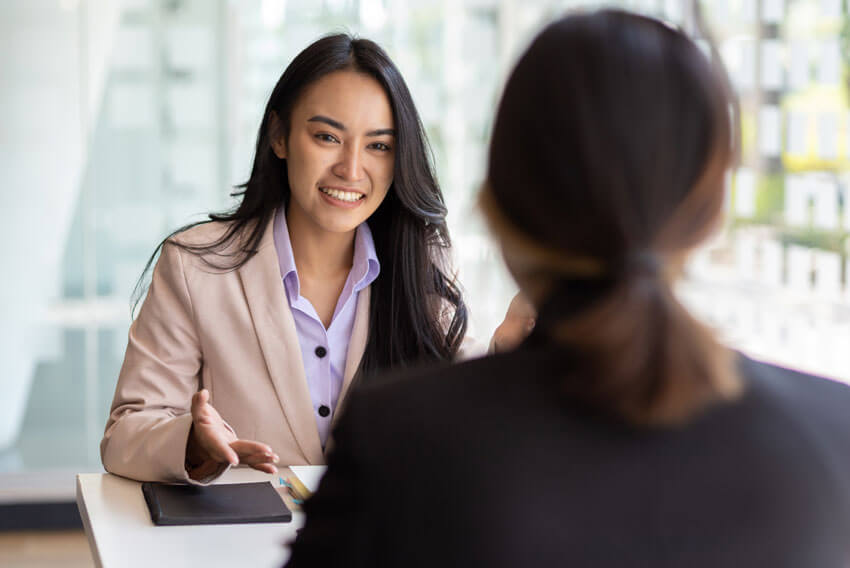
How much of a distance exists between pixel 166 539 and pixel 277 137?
3.29 feet

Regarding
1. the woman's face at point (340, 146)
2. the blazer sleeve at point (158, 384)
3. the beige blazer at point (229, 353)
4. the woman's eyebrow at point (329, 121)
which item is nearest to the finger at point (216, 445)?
the blazer sleeve at point (158, 384)

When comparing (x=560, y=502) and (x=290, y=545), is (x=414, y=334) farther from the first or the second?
(x=560, y=502)

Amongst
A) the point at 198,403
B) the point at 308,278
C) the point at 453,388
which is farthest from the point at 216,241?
the point at 453,388

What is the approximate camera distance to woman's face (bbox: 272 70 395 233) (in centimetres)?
216

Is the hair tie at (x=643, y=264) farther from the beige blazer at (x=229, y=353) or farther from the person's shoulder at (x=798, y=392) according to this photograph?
the beige blazer at (x=229, y=353)

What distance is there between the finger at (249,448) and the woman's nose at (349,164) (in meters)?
0.69

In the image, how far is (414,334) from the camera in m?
2.22

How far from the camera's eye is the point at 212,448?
5.45 feet

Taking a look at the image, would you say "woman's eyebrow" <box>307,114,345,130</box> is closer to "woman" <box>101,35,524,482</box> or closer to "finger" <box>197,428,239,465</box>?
"woman" <box>101,35,524,482</box>

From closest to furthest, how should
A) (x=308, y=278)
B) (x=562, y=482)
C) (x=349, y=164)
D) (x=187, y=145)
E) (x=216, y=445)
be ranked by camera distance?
(x=562, y=482) < (x=216, y=445) < (x=349, y=164) < (x=308, y=278) < (x=187, y=145)

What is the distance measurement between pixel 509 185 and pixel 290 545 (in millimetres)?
372

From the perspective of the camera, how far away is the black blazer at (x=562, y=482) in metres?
0.76

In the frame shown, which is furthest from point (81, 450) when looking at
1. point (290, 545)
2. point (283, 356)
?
point (290, 545)

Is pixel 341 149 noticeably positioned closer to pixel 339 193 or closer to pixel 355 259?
pixel 339 193
